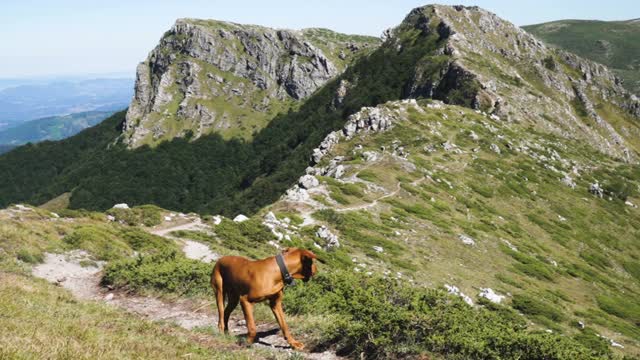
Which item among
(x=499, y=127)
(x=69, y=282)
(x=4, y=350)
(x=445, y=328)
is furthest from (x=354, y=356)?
(x=499, y=127)

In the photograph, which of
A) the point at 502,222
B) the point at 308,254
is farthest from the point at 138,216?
the point at 502,222

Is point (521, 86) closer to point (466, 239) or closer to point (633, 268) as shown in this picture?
point (633, 268)

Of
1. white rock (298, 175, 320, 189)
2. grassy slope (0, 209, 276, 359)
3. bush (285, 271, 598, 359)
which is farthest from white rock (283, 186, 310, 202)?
bush (285, 271, 598, 359)

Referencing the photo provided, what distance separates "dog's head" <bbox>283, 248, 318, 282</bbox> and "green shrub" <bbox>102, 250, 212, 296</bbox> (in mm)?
8460

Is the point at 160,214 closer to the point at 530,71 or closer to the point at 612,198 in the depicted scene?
the point at 612,198

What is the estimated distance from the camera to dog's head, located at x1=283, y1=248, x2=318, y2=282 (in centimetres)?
1105

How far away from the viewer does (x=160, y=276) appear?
2002 cm

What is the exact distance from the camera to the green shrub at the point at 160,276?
19.0m

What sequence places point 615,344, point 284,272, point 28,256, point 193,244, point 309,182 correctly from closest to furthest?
point 284,272
point 28,256
point 193,244
point 615,344
point 309,182

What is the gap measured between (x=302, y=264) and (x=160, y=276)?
11.0 metres

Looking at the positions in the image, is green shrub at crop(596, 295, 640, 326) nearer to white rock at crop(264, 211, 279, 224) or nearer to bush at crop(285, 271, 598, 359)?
white rock at crop(264, 211, 279, 224)

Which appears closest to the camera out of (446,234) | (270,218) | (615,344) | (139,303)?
(139,303)

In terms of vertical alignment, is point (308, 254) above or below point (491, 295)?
above

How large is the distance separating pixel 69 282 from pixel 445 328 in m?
19.0
